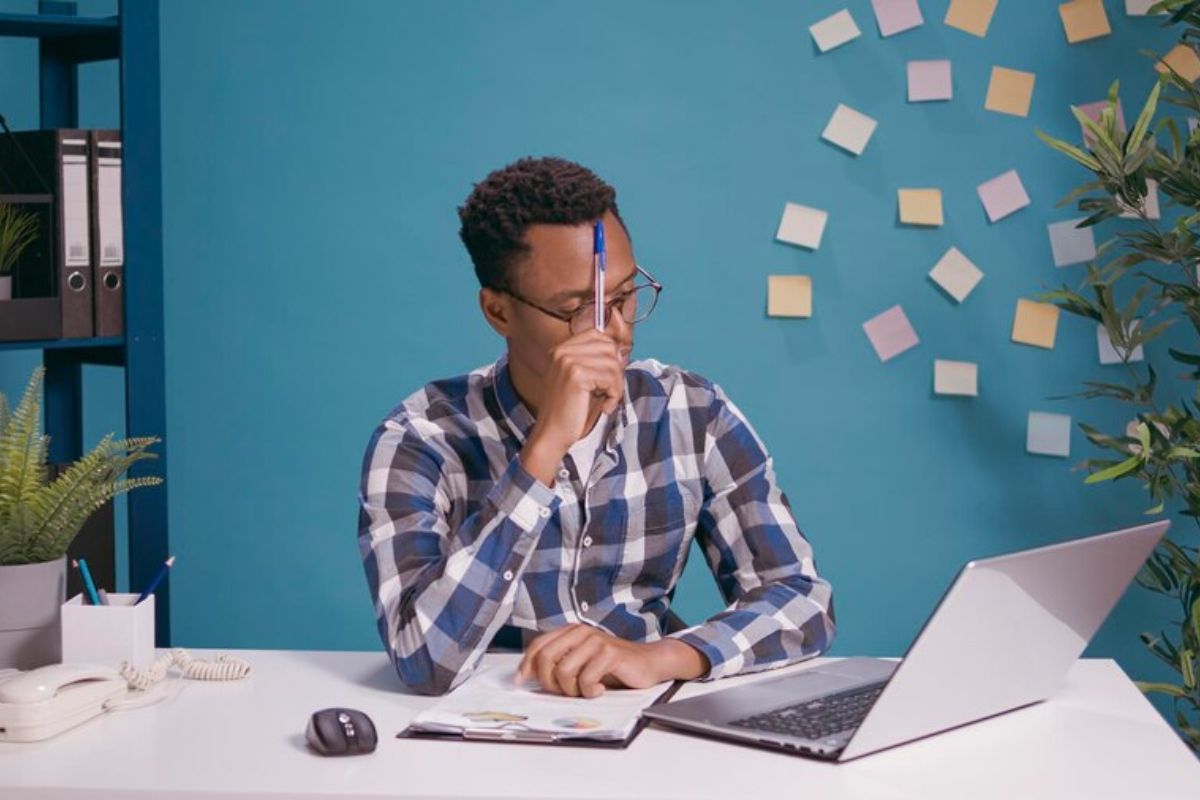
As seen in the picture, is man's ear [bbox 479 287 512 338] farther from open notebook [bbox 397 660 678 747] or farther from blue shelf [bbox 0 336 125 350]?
blue shelf [bbox 0 336 125 350]

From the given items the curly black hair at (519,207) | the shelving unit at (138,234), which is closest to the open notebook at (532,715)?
the curly black hair at (519,207)

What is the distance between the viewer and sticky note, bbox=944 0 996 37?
315 cm

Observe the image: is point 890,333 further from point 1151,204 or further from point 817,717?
point 817,717

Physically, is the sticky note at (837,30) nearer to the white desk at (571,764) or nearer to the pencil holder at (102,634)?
the white desk at (571,764)

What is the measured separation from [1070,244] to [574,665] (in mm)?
1977

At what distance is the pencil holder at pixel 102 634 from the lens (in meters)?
1.63

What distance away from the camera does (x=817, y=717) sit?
1479 mm

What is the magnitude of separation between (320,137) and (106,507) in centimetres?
111

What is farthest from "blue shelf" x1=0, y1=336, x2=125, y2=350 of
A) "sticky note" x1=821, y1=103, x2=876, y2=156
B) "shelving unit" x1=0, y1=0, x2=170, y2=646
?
"sticky note" x1=821, y1=103, x2=876, y2=156

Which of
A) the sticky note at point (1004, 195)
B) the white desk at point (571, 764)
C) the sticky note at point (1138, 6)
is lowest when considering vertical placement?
the white desk at point (571, 764)

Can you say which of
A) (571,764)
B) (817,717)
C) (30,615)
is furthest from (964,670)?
(30,615)

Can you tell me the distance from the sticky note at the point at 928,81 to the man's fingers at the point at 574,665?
1.94 m

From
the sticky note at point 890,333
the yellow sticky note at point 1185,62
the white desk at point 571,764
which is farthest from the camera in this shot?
the sticky note at point 890,333

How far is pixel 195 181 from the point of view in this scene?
3.31m
